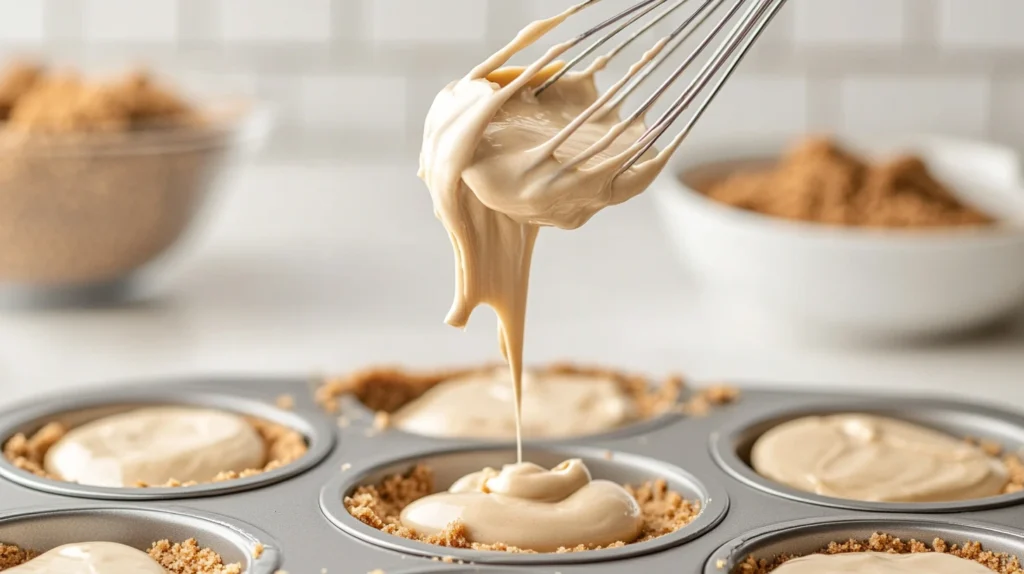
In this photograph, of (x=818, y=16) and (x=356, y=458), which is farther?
(x=818, y=16)

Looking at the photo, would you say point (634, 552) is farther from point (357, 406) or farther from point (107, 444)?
point (107, 444)

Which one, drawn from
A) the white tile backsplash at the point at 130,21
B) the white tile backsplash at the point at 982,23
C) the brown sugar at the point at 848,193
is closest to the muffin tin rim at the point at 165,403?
the brown sugar at the point at 848,193

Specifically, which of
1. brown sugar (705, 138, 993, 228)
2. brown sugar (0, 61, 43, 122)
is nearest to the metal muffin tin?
brown sugar (705, 138, 993, 228)

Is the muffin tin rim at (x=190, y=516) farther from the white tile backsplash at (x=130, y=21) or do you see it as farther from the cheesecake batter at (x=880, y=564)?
the white tile backsplash at (x=130, y=21)

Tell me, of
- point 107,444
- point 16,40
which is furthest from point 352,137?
point 107,444

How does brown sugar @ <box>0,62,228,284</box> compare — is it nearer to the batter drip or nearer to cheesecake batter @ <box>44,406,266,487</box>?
cheesecake batter @ <box>44,406,266,487</box>

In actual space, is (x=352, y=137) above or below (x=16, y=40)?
below

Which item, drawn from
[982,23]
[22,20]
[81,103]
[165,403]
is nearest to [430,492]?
[165,403]
